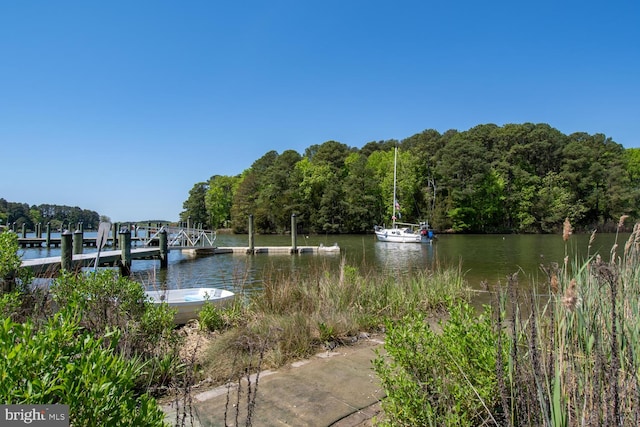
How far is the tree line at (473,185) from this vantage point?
42.6 metres

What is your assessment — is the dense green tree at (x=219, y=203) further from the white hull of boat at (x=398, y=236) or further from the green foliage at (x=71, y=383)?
the green foliage at (x=71, y=383)

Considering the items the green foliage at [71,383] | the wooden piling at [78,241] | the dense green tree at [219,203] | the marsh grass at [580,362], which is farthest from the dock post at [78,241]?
the dense green tree at [219,203]

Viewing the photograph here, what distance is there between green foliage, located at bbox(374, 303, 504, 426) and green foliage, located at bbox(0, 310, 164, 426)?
1.20 meters

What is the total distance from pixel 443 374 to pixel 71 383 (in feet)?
5.41

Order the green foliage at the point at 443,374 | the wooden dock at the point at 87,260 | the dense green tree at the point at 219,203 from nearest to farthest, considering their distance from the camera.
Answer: the green foliage at the point at 443,374, the wooden dock at the point at 87,260, the dense green tree at the point at 219,203

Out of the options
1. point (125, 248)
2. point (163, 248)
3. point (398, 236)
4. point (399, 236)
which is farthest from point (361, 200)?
point (125, 248)

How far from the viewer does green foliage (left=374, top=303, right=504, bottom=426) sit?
1.82 m

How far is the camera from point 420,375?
79.3 inches

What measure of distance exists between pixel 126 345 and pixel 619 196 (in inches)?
2007

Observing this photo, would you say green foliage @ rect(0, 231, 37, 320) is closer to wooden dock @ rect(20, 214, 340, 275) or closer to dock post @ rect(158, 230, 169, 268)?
wooden dock @ rect(20, 214, 340, 275)

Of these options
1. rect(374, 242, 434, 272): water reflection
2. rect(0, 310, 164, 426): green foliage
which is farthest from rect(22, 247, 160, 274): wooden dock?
rect(0, 310, 164, 426): green foliage

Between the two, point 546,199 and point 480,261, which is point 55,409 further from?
point 546,199

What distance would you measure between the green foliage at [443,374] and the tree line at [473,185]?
134ft

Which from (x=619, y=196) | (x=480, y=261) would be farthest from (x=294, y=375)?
(x=619, y=196)
